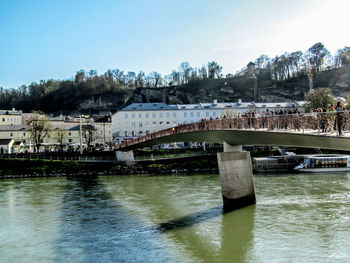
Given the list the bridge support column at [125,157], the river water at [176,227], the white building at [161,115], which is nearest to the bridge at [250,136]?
the river water at [176,227]

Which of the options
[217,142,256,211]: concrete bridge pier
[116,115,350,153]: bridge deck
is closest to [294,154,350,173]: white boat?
[116,115,350,153]: bridge deck

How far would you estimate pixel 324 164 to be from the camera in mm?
43594

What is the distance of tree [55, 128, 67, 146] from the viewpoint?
78.3 metres

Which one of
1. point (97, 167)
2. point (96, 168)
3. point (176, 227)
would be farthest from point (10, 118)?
point (176, 227)

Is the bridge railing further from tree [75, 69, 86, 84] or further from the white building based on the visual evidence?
tree [75, 69, 86, 84]

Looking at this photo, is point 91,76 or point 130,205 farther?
point 91,76

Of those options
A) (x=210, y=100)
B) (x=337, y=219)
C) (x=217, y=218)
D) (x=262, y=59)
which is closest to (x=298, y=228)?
(x=337, y=219)

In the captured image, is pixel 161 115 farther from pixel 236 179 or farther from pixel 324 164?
pixel 236 179

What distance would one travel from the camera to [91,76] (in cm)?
15150

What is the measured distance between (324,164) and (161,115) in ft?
141

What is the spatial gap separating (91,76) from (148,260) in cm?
14528

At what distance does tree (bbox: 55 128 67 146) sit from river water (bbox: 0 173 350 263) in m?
50.8

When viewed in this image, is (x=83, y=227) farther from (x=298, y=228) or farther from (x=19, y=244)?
(x=298, y=228)

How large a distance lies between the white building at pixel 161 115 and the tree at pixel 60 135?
1231cm
